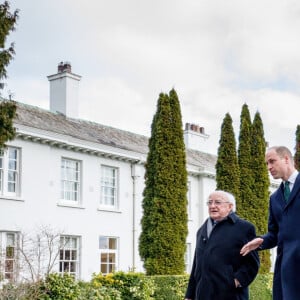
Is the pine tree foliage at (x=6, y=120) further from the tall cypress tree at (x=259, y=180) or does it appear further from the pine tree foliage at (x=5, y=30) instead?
the tall cypress tree at (x=259, y=180)

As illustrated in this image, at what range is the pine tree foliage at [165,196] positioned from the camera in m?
21.3

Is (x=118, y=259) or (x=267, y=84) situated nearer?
(x=267, y=84)

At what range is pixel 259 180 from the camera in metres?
26.5

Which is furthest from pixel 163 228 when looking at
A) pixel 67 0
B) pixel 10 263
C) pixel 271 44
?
pixel 67 0

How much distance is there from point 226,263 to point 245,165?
19216mm

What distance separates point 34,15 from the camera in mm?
16906

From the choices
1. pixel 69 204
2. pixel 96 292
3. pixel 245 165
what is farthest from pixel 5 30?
pixel 245 165

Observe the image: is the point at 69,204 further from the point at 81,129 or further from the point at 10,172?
the point at 81,129

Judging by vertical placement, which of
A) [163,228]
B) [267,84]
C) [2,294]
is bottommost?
[2,294]

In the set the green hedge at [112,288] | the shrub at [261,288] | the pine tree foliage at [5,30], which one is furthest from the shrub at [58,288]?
the shrub at [261,288]

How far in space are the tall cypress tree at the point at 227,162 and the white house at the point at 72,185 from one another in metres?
4.02

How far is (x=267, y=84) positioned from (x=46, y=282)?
10.8 metres

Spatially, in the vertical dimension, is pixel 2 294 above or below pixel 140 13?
below

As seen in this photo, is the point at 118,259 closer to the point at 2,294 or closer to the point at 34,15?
the point at 34,15
